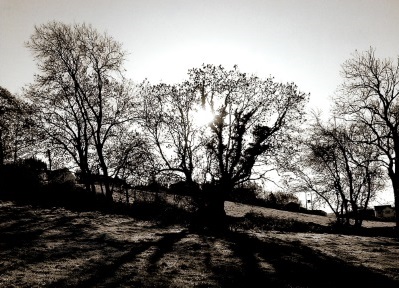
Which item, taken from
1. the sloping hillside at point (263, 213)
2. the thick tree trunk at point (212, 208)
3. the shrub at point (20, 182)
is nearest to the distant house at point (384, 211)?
the sloping hillside at point (263, 213)

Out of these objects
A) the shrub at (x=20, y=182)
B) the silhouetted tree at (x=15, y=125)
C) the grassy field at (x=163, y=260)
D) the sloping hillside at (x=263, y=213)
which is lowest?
the grassy field at (x=163, y=260)

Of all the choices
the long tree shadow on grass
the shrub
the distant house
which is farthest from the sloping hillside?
the distant house

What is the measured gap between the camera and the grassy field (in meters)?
7.33

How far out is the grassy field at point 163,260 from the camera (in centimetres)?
733

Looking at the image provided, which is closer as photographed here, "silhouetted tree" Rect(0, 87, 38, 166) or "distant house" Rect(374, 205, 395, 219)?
"silhouetted tree" Rect(0, 87, 38, 166)

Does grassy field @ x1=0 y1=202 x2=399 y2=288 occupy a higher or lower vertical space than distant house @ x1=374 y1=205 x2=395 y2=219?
lower

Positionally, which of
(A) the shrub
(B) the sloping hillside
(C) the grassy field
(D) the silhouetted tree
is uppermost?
(D) the silhouetted tree

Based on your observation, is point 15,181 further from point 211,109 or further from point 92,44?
point 211,109

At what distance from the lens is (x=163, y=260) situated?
370 inches

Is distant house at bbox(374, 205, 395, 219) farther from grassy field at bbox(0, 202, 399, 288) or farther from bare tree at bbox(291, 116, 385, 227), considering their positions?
grassy field at bbox(0, 202, 399, 288)

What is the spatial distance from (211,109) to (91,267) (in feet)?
53.4

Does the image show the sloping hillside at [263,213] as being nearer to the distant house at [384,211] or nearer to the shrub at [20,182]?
the shrub at [20,182]

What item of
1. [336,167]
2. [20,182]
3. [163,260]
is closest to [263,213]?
[336,167]

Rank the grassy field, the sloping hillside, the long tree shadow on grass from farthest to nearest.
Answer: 1. the sloping hillside
2. the long tree shadow on grass
3. the grassy field
